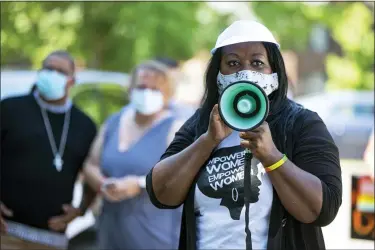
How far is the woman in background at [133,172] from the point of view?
4.34 meters

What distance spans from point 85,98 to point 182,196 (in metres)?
5.00

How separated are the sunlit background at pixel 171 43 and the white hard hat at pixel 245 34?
2.08 feet

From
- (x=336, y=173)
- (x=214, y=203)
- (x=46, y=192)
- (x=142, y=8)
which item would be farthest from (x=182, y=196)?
(x=142, y=8)

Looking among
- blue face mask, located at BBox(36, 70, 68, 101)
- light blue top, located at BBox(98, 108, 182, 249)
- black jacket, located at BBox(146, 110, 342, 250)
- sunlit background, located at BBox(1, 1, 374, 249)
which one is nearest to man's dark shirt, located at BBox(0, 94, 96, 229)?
blue face mask, located at BBox(36, 70, 68, 101)

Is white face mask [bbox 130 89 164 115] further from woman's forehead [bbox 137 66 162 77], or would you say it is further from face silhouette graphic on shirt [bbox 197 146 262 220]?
face silhouette graphic on shirt [bbox 197 146 262 220]

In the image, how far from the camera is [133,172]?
4.39 metres

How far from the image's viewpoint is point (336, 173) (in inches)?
89.7

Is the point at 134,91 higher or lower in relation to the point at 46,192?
higher

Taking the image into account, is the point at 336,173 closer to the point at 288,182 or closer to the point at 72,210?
the point at 288,182

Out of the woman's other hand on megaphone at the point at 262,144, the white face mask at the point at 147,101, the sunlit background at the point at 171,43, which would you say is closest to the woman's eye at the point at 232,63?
the woman's other hand on megaphone at the point at 262,144

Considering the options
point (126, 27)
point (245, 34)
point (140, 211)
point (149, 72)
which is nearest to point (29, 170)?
point (140, 211)

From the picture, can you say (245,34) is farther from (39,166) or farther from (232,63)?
(39,166)

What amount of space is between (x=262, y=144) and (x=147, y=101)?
2.48 metres

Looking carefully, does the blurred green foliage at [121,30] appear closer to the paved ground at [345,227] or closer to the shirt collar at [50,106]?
the shirt collar at [50,106]
